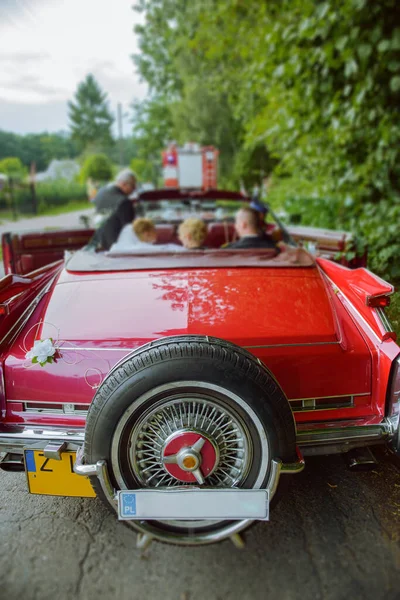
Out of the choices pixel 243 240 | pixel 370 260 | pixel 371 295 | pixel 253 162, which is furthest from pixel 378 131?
pixel 253 162

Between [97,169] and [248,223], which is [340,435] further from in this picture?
[97,169]

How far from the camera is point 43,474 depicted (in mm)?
2146

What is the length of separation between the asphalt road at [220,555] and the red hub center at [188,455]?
37 centimetres

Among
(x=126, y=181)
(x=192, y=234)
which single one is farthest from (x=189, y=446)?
(x=126, y=181)

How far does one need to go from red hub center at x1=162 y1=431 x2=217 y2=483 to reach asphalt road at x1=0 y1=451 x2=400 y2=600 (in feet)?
1.23

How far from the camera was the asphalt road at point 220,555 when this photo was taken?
5.98 feet

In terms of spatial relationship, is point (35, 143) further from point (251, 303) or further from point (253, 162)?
point (251, 303)

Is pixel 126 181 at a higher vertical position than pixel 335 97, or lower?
lower

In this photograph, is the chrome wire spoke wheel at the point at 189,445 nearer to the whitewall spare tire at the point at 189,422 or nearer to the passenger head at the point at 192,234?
the whitewall spare tire at the point at 189,422

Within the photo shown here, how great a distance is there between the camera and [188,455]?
193 cm

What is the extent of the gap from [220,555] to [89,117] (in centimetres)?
9489

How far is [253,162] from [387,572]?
83.9ft

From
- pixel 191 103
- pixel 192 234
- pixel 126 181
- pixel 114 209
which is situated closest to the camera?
pixel 192 234

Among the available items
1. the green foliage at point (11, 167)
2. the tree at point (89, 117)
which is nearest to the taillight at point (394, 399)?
the green foliage at point (11, 167)
